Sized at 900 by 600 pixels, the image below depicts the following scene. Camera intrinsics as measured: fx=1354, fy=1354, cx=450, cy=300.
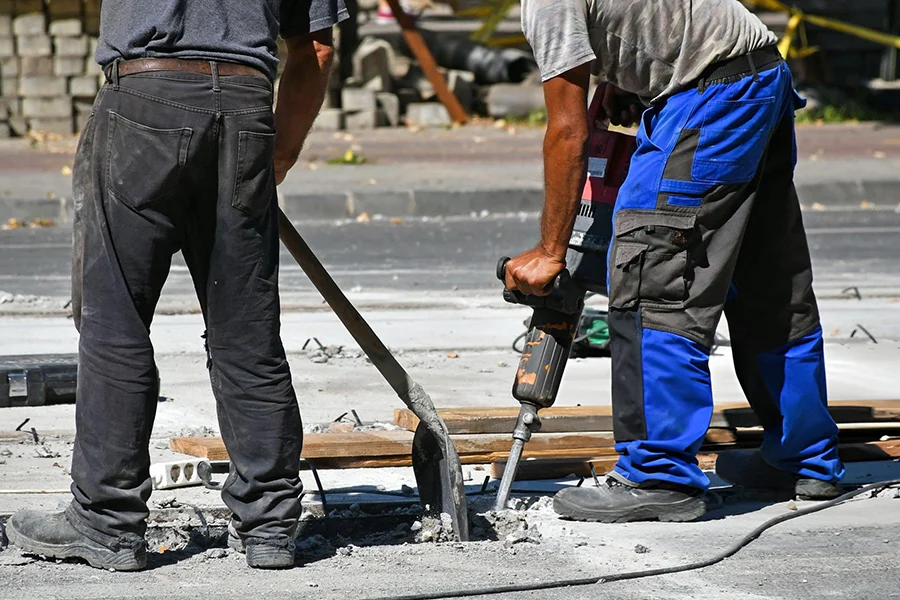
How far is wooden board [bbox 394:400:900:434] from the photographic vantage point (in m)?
4.54

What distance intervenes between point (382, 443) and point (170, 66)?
146cm

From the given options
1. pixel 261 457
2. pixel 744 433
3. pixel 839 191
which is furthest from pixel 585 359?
pixel 839 191

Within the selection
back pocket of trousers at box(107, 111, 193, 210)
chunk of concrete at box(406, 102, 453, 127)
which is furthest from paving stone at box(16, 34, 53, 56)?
back pocket of trousers at box(107, 111, 193, 210)

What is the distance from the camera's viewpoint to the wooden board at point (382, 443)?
4.11 m

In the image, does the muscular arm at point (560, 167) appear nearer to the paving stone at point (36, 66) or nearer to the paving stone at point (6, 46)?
the paving stone at point (36, 66)

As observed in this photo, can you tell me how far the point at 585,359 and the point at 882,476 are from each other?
212 centimetres

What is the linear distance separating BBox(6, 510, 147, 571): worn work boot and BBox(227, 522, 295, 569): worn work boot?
0.27 meters

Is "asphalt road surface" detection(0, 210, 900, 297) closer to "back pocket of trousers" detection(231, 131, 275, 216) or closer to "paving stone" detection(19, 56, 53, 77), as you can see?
"back pocket of trousers" detection(231, 131, 275, 216)

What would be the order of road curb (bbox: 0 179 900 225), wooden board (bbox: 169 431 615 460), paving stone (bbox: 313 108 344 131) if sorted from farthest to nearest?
paving stone (bbox: 313 108 344 131)
road curb (bbox: 0 179 900 225)
wooden board (bbox: 169 431 615 460)

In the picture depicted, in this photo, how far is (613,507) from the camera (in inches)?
155

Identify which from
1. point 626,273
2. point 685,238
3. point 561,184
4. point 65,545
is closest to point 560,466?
point 626,273

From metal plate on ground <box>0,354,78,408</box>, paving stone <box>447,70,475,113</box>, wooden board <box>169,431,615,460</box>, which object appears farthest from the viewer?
paving stone <box>447,70,475,113</box>

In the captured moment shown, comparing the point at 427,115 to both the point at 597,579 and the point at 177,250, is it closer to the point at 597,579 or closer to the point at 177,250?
the point at 177,250

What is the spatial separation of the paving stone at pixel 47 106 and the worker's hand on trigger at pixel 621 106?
43.9 feet
